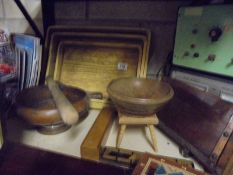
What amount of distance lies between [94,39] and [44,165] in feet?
1.57

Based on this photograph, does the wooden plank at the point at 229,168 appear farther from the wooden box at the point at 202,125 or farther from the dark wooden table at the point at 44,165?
the dark wooden table at the point at 44,165

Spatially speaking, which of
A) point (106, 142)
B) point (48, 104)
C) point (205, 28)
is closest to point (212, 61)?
point (205, 28)

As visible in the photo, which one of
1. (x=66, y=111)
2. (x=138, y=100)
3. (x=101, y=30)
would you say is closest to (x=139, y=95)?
(x=138, y=100)

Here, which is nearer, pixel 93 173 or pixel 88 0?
pixel 93 173

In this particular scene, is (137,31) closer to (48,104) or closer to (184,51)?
(184,51)

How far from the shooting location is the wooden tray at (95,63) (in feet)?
2.61

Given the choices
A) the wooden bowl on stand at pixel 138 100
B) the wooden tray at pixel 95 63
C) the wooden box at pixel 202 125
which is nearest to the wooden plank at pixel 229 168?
the wooden box at pixel 202 125

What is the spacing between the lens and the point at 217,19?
561 mm

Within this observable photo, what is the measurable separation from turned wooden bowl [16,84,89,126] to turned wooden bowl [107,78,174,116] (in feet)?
0.36

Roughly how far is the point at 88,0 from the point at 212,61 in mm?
560

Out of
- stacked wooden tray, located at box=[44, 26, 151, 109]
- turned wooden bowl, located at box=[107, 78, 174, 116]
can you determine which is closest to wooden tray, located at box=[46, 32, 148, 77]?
stacked wooden tray, located at box=[44, 26, 151, 109]

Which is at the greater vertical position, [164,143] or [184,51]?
[184,51]

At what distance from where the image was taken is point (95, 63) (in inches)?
32.7

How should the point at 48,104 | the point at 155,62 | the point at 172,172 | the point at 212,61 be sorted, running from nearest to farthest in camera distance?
the point at 172,172
the point at 212,61
the point at 48,104
the point at 155,62
